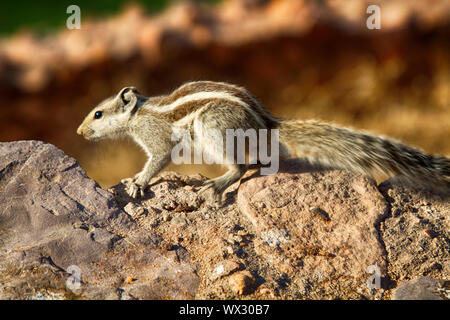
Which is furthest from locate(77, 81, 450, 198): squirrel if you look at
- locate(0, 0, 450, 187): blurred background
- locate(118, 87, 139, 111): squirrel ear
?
locate(0, 0, 450, 187): blurred background

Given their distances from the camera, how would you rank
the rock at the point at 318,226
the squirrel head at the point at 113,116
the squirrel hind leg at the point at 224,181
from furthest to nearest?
1. the squirrel head at the point at 113,116
2. the squirrel hind leg at the point at 224,181
3. the rock at the point at 318,226

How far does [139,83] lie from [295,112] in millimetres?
2414

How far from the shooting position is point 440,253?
109 inches

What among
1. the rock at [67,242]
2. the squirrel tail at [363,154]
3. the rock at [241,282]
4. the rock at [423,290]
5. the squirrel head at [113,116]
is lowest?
the rock at [423,290]

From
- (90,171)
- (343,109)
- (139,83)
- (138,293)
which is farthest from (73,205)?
(343,109)

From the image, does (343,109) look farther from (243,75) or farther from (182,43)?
(182,43)

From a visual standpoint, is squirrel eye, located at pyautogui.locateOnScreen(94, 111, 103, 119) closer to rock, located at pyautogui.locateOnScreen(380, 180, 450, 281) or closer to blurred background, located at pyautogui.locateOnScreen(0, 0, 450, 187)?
rock, located at pyautogui.locateOnScreen(380, 180, 450, 281)

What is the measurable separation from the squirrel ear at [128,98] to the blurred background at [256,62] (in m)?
3.93

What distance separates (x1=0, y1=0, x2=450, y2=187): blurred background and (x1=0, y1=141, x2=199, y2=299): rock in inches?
180

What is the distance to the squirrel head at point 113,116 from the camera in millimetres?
3711

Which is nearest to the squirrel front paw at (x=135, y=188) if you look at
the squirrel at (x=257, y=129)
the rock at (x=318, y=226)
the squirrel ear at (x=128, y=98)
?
the squirrel at (x=257, y=129)

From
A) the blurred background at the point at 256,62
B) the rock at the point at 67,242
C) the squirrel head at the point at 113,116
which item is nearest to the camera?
the rock at the point at 67,242

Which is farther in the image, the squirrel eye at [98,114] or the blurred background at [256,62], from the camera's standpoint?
the blurred background at [256,62]

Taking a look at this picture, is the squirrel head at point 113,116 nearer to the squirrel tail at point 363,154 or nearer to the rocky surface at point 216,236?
the rocky surface at point 216,236
